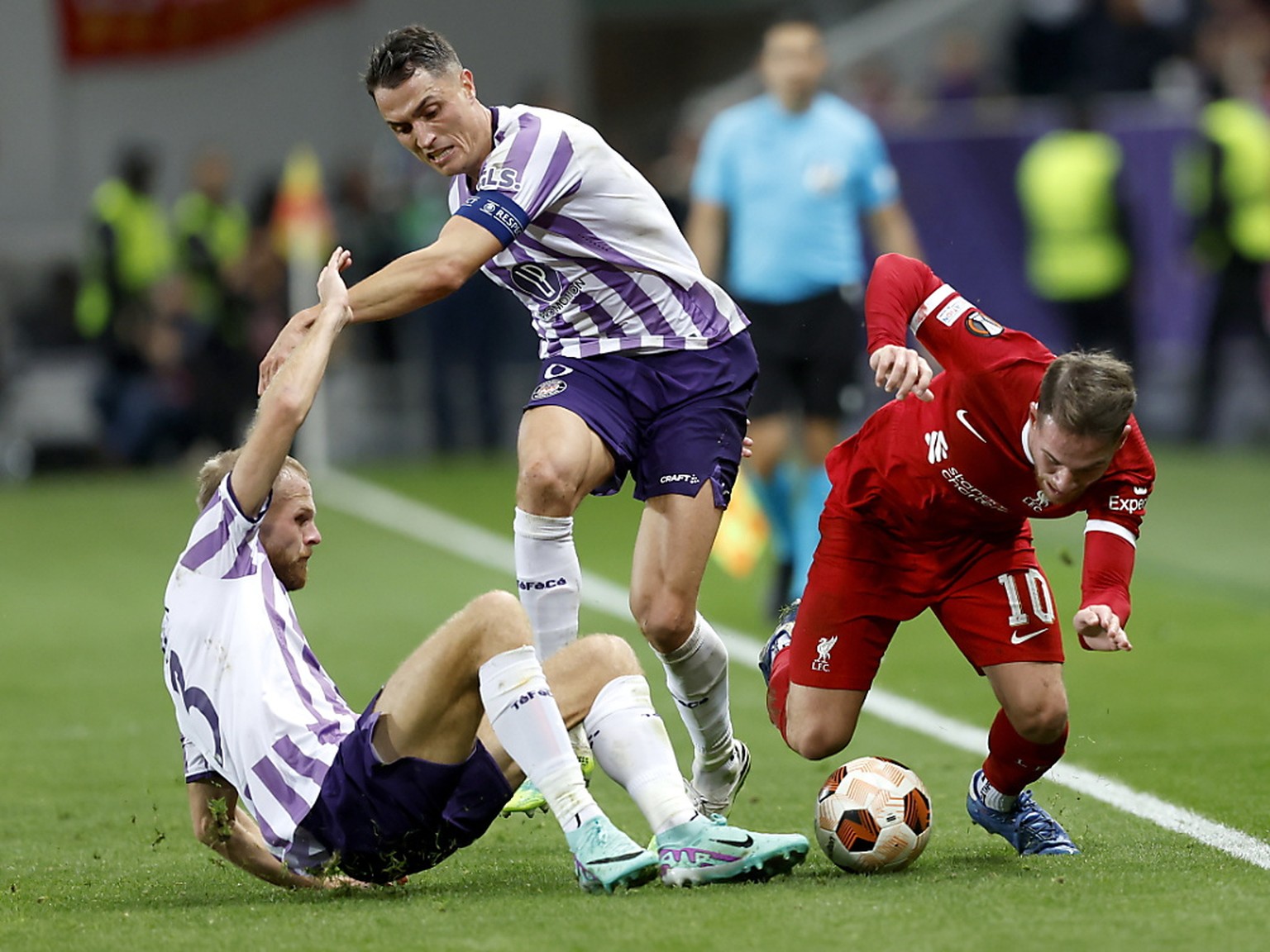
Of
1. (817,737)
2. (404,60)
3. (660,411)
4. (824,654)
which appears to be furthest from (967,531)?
(404,60)

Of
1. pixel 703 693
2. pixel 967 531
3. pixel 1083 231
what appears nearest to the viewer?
pixel 967 531

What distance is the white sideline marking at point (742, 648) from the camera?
5.45 metres

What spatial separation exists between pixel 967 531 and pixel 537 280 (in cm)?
137

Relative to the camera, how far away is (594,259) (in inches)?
231

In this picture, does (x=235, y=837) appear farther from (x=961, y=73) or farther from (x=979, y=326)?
(x=961, y=73)

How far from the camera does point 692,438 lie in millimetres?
5832

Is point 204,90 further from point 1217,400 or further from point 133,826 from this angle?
point 133,826

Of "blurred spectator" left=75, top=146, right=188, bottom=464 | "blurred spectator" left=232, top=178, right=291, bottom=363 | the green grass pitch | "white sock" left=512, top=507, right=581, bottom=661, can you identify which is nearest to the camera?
the green grass pitch

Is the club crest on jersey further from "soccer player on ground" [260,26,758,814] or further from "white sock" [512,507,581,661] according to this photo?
"white sock" [512,507,581,661]

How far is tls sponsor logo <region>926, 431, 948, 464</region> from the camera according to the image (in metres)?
5.48

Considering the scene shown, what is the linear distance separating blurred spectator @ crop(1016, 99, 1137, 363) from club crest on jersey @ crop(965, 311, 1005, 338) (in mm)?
10492

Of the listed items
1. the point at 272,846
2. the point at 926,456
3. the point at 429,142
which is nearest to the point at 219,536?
the point at 272,846

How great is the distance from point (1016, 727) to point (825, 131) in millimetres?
4924

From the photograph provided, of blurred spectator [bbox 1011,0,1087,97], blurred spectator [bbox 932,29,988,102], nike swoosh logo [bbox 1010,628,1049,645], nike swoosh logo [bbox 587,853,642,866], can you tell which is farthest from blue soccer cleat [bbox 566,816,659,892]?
blurred spectator [bbox 1011,0,1087,97]
